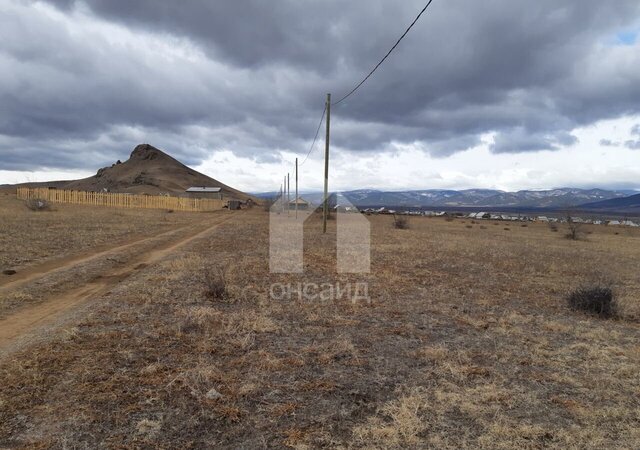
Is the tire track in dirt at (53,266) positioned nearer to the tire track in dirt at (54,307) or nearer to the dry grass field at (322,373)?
the tire track in dirt at (54,307)

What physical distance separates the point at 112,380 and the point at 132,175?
506ft

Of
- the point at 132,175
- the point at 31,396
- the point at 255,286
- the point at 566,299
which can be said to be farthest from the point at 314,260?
the point at 132,175

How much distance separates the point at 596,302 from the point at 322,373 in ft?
21.2

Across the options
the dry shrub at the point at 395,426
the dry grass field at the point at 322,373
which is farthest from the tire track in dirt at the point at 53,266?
the dry shrub at the point at 395,426

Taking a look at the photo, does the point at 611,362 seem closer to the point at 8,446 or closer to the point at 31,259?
the point at 8,446

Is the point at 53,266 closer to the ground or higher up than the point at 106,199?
closer to the ground

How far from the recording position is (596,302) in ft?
28.2

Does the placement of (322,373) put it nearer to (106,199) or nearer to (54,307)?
(54,307)

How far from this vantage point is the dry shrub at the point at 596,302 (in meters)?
8.41

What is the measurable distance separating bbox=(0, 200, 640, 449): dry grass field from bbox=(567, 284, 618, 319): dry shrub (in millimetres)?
280

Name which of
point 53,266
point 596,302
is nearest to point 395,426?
point 596,302

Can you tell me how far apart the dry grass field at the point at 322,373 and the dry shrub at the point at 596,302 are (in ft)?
0.92

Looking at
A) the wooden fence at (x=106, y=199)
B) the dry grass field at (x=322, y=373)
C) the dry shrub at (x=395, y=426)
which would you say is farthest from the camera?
the wooden fence at (x=106, y=199)

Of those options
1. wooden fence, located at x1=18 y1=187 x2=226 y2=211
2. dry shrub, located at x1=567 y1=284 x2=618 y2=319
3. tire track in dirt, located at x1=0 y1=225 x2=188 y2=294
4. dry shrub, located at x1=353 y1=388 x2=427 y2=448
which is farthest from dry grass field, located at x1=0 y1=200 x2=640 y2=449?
wooden fence, located at x1=18 y1=187 x2=226 y2=211
